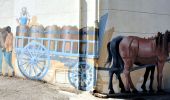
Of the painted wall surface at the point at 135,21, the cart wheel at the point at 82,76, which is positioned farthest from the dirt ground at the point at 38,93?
the painted wall surface at the point at 135,21

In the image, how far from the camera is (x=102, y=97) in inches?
459

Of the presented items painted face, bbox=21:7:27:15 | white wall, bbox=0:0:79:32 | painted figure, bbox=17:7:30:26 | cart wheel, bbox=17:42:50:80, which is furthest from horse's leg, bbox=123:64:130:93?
painted face, bbox=21:7:27:15

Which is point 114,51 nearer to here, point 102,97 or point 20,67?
point 102,97

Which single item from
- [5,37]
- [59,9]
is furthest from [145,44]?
[5,37]

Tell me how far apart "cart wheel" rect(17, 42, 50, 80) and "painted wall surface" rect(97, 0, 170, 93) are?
87.4 inches

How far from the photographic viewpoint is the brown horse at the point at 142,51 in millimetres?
12336

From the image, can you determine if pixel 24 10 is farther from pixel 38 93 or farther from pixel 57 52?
pixel 38 93

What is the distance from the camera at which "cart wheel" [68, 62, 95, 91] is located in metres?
12.0

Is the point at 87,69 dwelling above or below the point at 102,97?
above

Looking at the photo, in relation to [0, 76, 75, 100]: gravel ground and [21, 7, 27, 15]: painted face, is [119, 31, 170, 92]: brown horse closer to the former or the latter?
[0, 76, 75, 100]: gravel ground

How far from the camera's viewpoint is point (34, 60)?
13.6 meters

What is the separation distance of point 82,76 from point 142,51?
208cm

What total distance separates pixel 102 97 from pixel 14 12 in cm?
514

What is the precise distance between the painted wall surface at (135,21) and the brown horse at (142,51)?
0.77ft
